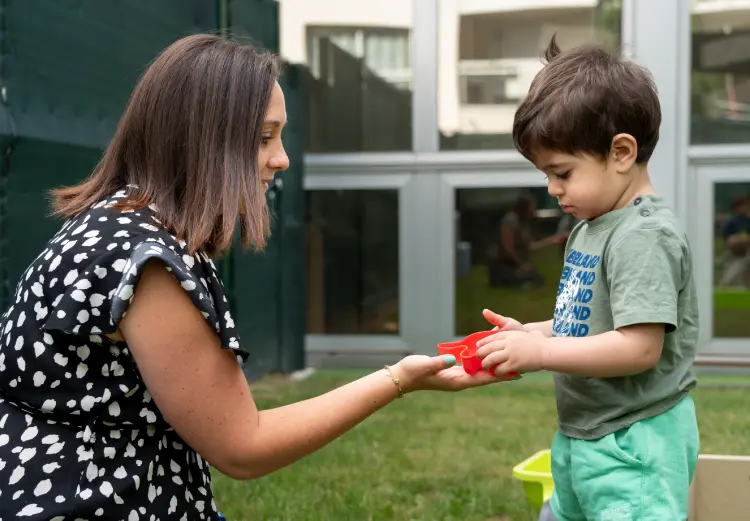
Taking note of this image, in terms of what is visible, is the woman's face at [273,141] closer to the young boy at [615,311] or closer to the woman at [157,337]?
the woman at [157,337]

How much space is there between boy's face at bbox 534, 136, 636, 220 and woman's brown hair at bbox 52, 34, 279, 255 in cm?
63

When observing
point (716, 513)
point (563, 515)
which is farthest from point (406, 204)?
point (563, 515)

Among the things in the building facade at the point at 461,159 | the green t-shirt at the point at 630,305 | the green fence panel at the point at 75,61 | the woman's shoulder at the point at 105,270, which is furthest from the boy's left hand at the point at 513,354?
the building facade at the point at 461,159

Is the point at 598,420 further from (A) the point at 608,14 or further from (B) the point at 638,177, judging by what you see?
(A) the point at 608,14

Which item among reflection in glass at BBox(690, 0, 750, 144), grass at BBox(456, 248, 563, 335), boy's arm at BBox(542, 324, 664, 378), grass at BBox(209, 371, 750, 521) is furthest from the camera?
grass at BBox(456, 248, 563, 335)

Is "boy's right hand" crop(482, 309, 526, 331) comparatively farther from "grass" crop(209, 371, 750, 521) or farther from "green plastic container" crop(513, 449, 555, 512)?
"grass" crop(209, 371, 750, 521)

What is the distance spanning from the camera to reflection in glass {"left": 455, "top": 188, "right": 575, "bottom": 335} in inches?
238

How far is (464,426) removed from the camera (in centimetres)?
430

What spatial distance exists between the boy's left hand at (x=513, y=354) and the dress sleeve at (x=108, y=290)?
20.6 inches

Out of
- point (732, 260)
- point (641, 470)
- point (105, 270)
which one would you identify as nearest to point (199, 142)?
point (105, 270)

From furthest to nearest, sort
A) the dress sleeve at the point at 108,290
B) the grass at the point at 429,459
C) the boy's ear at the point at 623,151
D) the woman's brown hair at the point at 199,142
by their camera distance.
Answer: the grass at the point at 429,459, the boy's ear at the point at 623,151, the woman's brown hair at the point at 199,142, the dress sleeve at the point at 108,290

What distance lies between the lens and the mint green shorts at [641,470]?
5.79 feet

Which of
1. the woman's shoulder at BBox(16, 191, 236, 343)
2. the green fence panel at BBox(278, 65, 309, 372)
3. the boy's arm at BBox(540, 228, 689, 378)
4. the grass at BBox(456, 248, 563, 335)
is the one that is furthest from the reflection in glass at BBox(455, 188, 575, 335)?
the woman's shoulder at BBox(16, 191, 236, 343)

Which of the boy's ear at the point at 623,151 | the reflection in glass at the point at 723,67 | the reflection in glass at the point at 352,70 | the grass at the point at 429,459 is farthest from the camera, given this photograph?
the reflection in glass at the point at 352,70
